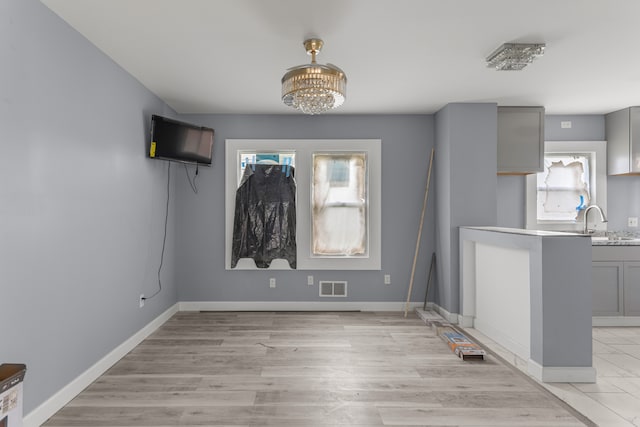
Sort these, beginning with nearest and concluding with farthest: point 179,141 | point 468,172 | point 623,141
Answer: point 179,141 < point 468,172 < point 623,141

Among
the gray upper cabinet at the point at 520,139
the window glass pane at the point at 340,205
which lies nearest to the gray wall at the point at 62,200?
the window glass pane at the point at 340,205

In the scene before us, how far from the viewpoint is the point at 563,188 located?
4551 mm

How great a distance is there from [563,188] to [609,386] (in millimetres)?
2695

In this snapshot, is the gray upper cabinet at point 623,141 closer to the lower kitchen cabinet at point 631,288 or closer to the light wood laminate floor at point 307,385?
the lower kitchen cabinet at point 631,288

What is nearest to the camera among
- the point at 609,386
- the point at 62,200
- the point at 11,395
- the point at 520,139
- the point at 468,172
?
the point at 11,395

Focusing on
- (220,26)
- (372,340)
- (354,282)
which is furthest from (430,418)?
(220,26)

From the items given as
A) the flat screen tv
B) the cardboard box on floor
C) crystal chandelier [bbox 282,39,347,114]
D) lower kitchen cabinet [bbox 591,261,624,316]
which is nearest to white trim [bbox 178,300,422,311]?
the flat screen tv

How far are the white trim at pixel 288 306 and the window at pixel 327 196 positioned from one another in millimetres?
435

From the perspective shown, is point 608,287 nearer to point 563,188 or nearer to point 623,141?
point 563,188

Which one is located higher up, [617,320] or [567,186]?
[567,186]

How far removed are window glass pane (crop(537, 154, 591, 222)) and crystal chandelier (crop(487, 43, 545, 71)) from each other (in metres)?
2.16

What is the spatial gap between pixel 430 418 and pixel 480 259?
2.02 m

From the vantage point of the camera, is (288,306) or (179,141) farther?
(288,306)

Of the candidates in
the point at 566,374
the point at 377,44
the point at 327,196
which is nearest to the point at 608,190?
the point at 566,374
